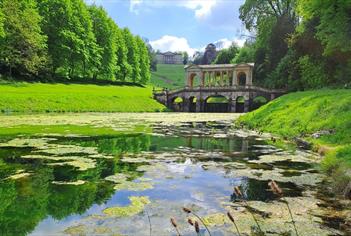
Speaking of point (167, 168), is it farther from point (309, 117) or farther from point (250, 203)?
point (309, 117)

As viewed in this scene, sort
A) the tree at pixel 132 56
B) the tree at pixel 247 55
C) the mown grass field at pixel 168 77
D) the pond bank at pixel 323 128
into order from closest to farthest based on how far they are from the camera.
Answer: the pond bank at pixel 323 128, the tree at pixel 247 55, the tree at pixel 132 56, the mown grass field at pixel 168 77

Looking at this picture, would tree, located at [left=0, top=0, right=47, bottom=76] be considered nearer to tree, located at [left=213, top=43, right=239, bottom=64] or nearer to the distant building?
tree, located at [left=213, top=43, right=239, bottom=64]

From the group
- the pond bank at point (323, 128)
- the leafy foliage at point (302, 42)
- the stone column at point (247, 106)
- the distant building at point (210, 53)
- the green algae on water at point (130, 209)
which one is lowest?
the green algae on water at point (130, 209)

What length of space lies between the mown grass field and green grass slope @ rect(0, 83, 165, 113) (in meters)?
80.1

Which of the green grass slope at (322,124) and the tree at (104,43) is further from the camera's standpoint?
the tree at (104,43)

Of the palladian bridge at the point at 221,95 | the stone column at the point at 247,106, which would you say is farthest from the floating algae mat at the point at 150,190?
the palladian bridge at the point at 221,95

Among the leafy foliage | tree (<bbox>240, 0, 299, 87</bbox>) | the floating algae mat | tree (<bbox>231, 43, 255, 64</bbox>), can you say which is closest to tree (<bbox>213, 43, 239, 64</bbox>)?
tree (<bbox>231, 43, 255, 64</bbox>)

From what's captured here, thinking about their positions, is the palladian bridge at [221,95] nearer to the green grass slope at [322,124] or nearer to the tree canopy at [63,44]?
the tree canopy at [63,44]

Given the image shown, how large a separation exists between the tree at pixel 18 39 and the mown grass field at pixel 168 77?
8511cm

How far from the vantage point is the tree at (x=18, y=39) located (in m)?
47.5

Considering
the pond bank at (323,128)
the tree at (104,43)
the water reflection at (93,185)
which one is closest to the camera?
the water reflection at (93,185)

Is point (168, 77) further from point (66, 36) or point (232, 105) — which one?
point (66, 36)

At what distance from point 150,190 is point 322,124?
12.2m

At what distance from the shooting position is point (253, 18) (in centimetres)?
6744
